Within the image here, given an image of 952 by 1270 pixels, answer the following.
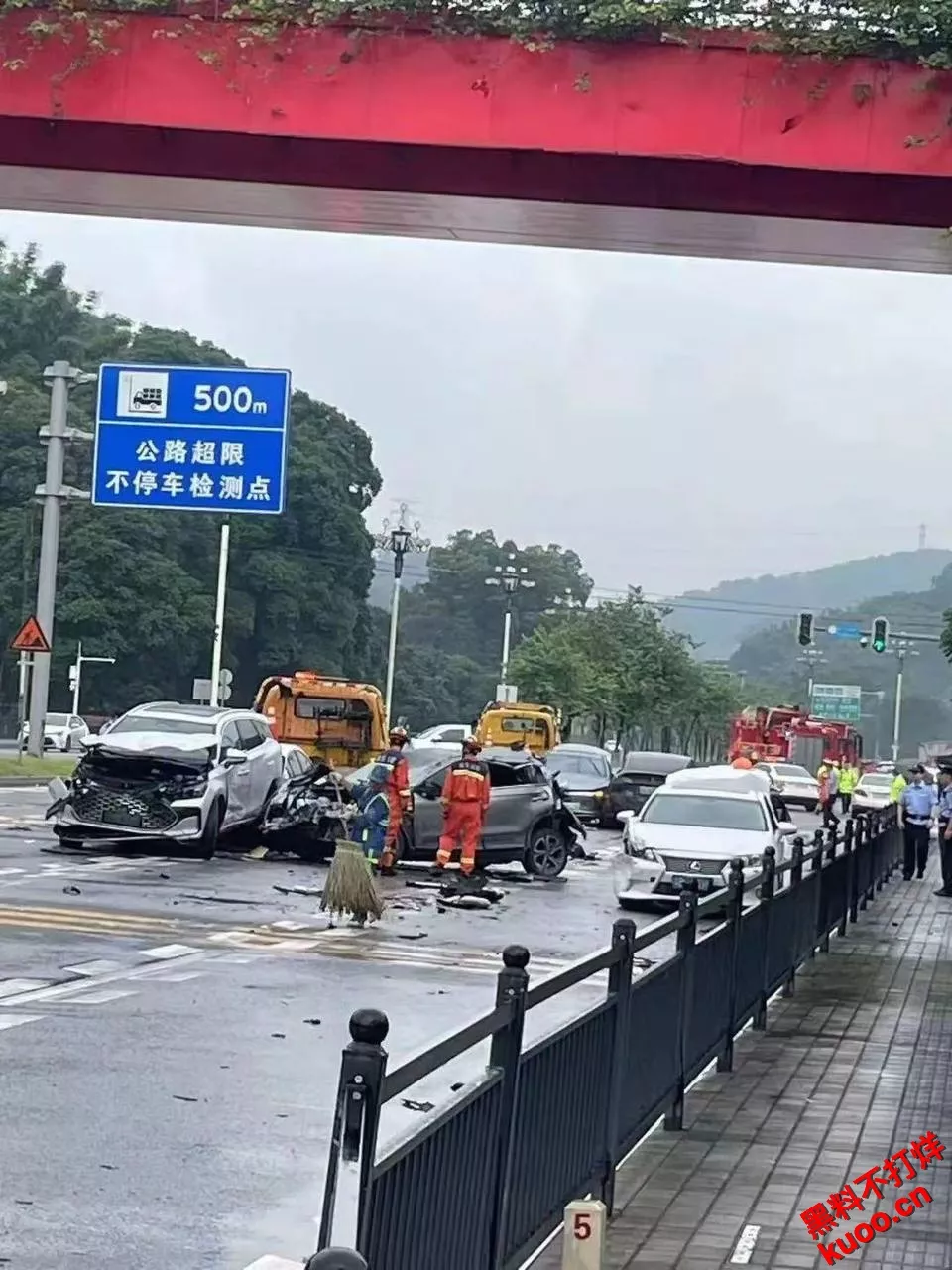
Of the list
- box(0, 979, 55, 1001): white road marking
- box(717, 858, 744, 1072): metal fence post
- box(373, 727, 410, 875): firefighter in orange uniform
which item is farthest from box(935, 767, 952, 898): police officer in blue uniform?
box(717, 858, 744, 1072): metal fence post

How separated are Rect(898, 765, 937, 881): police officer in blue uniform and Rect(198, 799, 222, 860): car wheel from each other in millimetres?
Result: 10635

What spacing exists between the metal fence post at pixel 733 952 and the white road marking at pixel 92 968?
4.85 meters

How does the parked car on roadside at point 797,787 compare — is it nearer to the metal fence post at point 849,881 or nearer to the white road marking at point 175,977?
the metal fence post at point 849,881

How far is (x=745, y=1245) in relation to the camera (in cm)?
680

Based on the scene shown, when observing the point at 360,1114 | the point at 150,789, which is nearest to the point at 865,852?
the point at 150,789

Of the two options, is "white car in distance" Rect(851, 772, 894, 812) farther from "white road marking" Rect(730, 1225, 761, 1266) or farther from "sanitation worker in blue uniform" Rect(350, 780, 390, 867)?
"white road marking" Rect(730, 1225, 761, 1266)

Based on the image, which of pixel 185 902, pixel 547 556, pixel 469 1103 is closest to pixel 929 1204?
pixel 469 1103

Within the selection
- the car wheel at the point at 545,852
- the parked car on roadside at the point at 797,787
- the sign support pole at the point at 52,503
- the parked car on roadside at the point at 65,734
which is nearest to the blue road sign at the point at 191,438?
the car wheel at the point at 545,852

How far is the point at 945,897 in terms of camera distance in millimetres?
25984

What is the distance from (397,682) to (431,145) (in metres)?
71.5

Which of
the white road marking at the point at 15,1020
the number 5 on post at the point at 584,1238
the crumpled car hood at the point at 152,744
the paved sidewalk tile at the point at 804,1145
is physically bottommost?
the white road marking at the point at 15,1020

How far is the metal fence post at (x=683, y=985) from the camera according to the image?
28.0 ft

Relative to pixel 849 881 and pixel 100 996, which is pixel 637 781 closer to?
pixel 849 881

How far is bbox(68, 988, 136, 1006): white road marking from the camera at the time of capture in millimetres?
12242
